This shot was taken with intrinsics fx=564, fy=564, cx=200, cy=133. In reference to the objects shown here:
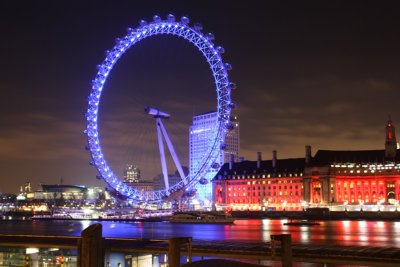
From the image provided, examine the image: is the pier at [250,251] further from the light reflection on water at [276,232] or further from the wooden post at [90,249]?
the light reflection on water at [276,232]

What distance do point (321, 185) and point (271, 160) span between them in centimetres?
1751

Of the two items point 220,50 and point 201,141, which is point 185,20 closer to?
point 220,50

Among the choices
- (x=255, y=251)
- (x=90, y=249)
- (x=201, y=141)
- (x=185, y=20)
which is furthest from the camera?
(x=201, y=141)

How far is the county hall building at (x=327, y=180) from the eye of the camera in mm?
109562

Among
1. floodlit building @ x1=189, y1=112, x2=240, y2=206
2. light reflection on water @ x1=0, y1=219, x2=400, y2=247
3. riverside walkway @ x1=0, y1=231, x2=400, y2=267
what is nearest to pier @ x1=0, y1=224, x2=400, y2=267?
riverside walkway @ x1=0, y1=231, x2=400, y2=267

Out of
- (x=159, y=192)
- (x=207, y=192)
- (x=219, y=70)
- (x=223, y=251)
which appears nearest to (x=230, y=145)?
(x=207, y=192)

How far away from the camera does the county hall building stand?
10956cm

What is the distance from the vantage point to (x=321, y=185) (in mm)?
110500

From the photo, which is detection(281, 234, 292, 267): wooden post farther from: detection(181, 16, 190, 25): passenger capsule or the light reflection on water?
detection(181, 16, 190, 25): passenger capsule

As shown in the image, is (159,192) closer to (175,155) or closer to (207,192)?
(175,155)

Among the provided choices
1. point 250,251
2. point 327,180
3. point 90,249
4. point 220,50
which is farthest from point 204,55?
point 327,180

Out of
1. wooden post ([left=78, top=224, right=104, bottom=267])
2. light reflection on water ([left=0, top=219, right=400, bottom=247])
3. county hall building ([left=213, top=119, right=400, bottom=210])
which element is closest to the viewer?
wooden post ([left=78, top=224, right=104, bottom=267])

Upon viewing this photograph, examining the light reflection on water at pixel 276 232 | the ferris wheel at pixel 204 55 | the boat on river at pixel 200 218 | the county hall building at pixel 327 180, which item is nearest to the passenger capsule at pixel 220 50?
the ferris wheel at pixel 204 55

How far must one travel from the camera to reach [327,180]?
109312mm
